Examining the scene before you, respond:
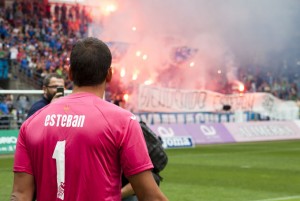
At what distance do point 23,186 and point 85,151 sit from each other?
395 millimetres

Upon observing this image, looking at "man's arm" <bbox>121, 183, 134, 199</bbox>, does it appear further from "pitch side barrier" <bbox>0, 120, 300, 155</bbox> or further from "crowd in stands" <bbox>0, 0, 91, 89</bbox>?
"crowd in stands" <bbox>0, 0, 91, 89</bbox>

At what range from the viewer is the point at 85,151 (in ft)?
11.1

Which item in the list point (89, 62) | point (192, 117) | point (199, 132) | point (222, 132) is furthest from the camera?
point (192, 117)

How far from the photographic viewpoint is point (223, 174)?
15664mm

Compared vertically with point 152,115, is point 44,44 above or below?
above

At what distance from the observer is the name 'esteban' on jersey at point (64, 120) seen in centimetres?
341

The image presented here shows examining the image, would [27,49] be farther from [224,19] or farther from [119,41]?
[224,19]

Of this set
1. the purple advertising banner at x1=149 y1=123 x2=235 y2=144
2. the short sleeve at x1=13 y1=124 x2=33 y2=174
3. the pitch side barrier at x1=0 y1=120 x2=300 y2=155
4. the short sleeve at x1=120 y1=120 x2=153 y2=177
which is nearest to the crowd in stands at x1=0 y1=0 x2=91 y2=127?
the pitch side barrier at x1=0 y1=120 x2=300 y2=155

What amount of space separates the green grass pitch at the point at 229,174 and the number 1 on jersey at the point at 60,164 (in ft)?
27.2

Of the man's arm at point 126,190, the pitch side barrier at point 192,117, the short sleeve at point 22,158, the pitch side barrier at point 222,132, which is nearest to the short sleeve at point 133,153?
the short sleeve at point 22,158

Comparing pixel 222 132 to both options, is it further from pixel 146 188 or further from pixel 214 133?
pixel 146 188

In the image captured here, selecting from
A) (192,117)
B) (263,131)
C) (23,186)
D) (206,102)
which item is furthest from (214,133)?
(23,186)

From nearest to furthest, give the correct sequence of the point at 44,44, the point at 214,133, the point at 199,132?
the point at 199,132 → the point at 214,133 → the point at 44,44

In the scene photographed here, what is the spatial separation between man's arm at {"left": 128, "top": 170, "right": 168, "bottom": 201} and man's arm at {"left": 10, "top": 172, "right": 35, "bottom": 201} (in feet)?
1.66
